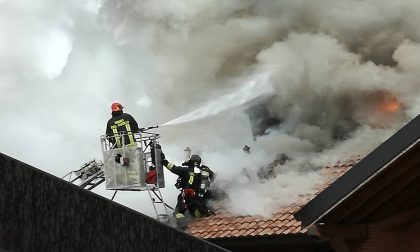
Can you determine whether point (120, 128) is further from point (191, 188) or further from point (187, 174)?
point (191, 188)

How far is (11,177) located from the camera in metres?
2.49

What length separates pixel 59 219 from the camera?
101 inches

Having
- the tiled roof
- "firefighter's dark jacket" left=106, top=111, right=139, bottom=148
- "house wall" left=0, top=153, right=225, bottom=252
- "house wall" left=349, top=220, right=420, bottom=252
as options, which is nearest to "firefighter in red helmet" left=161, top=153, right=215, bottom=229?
the tiled roof

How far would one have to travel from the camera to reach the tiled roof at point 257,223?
8313 mm

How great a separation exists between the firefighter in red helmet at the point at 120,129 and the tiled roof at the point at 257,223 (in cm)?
151

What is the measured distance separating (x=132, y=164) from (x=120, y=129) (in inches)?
21.1

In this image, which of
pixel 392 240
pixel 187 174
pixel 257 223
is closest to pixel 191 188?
pixel 187 174

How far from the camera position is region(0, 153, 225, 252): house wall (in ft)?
8.07

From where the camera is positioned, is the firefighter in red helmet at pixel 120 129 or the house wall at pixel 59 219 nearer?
the house wall at pixel 59 219

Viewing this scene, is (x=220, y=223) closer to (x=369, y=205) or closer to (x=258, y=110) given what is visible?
(x=258, y=110)

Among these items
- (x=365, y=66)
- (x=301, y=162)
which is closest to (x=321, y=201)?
(x=301, y=162)

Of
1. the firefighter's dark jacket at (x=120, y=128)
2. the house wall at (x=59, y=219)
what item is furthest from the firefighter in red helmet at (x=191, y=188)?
the house wall at (x=59, y=219)

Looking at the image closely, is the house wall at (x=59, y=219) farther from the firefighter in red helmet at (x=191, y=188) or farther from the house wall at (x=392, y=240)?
the firefighter in red helmet at (x=191, y=188)

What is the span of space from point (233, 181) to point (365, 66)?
8.40 feet
